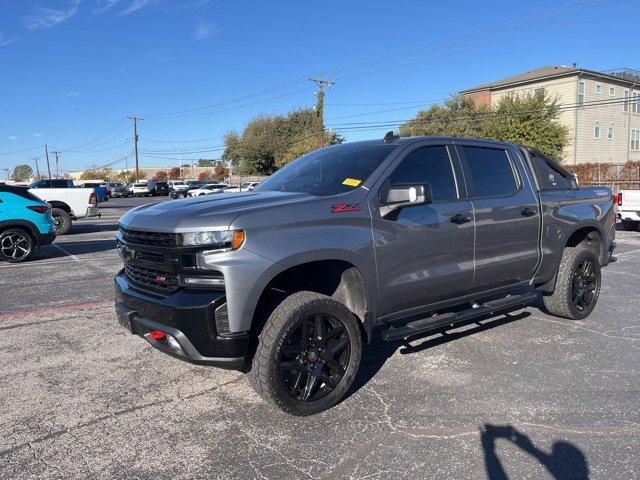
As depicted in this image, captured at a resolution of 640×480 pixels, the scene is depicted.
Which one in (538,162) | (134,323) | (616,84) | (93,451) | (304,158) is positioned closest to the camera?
(93,451)

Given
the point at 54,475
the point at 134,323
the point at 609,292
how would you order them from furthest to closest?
the point at 609,292
the point at 134,323
the point at 54,475

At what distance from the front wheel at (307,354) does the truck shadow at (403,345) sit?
360 mm

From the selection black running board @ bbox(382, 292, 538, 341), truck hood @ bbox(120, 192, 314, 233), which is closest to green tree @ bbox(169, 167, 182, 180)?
black running board @ bbox(382, 292, 538, 341)

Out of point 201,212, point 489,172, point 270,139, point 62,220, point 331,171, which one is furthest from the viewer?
point 270,139

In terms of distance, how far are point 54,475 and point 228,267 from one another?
1500 millimetres

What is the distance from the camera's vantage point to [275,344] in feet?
11.2

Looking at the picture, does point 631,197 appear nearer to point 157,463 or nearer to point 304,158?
point 304,158

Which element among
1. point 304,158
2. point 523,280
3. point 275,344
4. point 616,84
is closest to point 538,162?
point 523,280

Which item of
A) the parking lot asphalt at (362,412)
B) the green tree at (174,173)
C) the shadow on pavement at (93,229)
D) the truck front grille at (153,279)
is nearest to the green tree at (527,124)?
the shadow on pavement at (93,229)

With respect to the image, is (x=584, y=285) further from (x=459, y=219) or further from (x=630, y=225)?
(x=630, y=225)

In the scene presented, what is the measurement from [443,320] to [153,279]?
2.27 m

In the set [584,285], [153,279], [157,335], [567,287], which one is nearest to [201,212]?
[153,279]

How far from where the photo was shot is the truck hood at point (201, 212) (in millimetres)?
3338

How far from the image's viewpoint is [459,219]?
445cm
